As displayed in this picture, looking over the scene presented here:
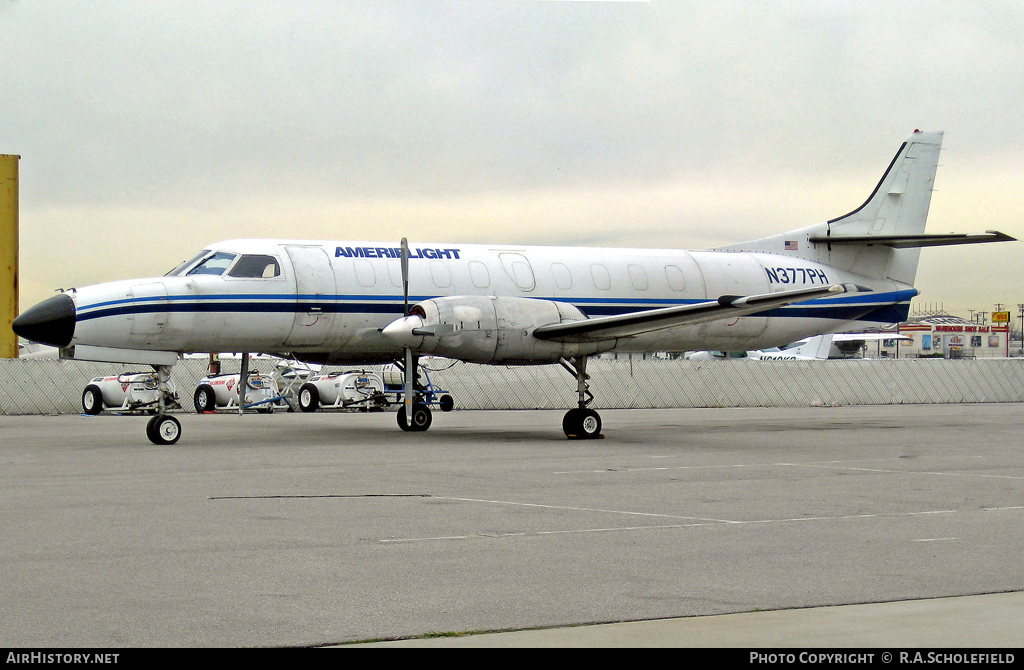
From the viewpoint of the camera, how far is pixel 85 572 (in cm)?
729

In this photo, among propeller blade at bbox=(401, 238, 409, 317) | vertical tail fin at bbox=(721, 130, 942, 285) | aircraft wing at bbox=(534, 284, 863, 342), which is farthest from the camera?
vertical tail fin at bbox=(721, 130, 942, 285)

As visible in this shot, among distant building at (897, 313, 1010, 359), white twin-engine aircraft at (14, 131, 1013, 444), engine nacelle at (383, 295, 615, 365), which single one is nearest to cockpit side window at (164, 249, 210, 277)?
white twin-engine aircraft at (14, 131, 1013, 444)

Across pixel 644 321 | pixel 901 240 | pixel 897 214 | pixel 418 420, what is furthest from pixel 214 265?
pixel 897 214

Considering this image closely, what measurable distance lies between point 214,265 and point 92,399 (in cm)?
1339

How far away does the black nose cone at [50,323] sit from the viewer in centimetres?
1912

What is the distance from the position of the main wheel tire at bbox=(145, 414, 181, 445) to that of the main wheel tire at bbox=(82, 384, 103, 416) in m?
14.3

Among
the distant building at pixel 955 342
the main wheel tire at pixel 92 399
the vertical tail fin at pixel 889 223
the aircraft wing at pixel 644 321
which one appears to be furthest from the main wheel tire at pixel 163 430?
the distant building at pixel 955 342

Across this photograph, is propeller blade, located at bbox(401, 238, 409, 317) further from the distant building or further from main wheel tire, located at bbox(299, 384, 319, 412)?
the distant building

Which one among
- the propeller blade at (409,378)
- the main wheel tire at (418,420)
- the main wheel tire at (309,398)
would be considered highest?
the propeller blade at (409,378)

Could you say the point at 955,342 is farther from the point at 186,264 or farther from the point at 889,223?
the point at 186,264

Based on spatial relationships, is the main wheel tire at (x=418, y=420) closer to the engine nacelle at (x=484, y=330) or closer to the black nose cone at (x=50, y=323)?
the engine nacelle at (x=484, y=330)

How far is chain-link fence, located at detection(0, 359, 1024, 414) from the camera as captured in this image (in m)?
35.8

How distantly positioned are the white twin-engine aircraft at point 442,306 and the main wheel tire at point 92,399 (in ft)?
38.9

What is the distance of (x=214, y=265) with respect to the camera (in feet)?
70.0
